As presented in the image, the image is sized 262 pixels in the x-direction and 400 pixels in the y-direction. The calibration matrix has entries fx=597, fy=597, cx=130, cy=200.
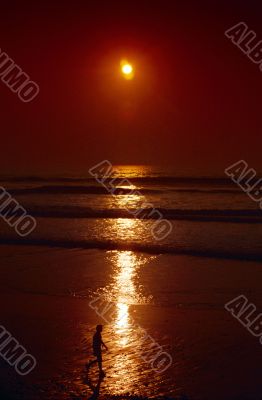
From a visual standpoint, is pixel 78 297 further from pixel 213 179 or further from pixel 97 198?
pixel 213 179

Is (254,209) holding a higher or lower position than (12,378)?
higher

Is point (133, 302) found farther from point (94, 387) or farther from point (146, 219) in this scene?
point (146, 219)

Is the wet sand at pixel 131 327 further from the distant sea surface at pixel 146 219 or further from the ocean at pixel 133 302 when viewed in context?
the distant sea surface at pixel 146 219

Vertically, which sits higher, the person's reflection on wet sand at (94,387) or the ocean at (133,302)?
the ocean at (133,302)

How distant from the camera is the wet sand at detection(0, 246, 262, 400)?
8.02 metres

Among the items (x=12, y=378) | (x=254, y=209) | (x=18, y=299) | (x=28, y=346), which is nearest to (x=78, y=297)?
(x=18, y=299)

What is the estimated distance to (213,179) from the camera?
6228 centimetres

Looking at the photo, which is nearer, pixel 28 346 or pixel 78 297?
pixel 28 346

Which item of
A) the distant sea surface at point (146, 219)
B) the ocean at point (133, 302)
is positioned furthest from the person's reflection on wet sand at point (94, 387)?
the distant sea surface at point (146, 219)

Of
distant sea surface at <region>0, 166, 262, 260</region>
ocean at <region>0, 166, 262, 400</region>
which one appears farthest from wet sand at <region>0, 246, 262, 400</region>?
distant sea surface at <region>0, 166, 262, 260</region>

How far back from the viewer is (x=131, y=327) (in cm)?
1059

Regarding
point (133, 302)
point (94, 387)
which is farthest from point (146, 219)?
point (94, 387)

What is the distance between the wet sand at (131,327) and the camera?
26.3 ft

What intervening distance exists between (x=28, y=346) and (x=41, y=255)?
9.12 meters
